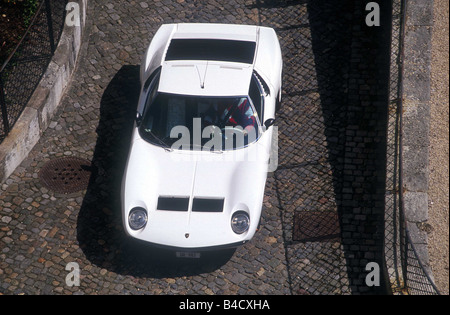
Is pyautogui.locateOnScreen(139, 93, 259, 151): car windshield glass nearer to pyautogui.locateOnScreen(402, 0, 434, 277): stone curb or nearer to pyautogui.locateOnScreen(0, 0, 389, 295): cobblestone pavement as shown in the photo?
pyautogui.locateOnScreen(0, 0, 389, 295): cobblestone pavement

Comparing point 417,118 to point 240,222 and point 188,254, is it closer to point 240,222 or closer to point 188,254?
point 240,222

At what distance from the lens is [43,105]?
11922 millimetres

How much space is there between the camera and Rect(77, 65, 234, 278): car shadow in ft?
33.6

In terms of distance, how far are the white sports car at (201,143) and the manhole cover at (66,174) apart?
4.19ft

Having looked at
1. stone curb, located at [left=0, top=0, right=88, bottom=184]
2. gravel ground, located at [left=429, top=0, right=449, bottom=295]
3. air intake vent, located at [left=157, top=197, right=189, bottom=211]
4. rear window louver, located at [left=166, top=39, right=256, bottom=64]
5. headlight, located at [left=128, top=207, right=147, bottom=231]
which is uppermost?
rear window louver, located at [left=166, top=39, right=256, bottom=64]

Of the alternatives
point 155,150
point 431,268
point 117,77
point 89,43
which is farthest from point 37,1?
point 431,268

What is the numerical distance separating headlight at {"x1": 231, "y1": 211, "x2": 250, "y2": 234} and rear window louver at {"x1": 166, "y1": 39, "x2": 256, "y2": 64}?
263 centimetres

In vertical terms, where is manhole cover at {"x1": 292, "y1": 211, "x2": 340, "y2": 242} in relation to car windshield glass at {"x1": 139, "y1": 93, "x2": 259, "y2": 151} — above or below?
below

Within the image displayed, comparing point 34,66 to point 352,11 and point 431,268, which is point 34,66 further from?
point 431,268

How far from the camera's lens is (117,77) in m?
12.8

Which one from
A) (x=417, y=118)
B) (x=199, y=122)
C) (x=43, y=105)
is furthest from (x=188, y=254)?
(x=417, y=118)

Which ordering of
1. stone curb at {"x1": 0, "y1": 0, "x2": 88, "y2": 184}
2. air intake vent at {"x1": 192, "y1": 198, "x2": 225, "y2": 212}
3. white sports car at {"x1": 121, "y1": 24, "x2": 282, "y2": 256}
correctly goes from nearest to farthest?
white sports car at {"x1": 121, "y1": 24, "x2": 282, "y2": 256}, air intake vent at {"x1": 192, "y1": 198, "x2": 225, "y2": 212}, stone curb at {"x1": 0, "y1": 0, "x2": 88, "y2": 184}

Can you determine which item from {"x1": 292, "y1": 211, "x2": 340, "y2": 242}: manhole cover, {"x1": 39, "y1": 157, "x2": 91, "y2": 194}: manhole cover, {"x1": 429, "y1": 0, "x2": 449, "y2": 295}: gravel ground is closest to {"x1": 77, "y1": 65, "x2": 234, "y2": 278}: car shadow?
{"x1": 39, "y1": 157, "x2": 91, "y2": 194}: manhole cover
